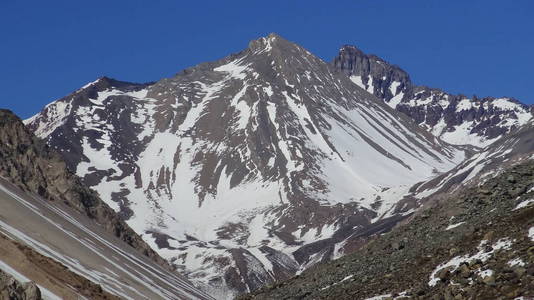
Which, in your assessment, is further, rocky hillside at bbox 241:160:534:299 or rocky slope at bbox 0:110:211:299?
rocky slope at bbox 0:110:211:299

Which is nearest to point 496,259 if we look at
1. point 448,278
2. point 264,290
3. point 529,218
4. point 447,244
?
point 448,278

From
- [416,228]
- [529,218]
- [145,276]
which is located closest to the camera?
[529,218]

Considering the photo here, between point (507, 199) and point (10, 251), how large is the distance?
80.1 ft

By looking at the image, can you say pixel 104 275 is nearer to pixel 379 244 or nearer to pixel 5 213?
pixel 5 213

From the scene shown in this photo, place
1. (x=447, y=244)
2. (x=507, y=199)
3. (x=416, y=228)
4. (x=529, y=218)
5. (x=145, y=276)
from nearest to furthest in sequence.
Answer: (x=529, y=218) < (x=447, y=244) < (x=507, y=199) < (x=416, y=228) < (x=145, y=276)

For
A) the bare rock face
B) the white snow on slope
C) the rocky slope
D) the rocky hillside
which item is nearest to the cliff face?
the rocky slope

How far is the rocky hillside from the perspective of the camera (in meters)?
33.0

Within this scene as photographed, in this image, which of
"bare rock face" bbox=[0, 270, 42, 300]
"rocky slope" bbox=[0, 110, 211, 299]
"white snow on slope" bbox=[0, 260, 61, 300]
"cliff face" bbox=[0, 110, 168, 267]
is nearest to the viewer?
"bare rock face" bbox=[0, 270, 42, 300]

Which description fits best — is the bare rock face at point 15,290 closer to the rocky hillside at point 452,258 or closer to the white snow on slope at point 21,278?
the white snow on slope at point 21,278

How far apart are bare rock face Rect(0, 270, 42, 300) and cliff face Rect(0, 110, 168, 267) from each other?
3139 inches

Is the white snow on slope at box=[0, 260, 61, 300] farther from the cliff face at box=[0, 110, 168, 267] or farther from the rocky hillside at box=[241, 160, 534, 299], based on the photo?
the cliff face at box=[0, 110, 168, 267]

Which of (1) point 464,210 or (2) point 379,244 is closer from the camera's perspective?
(1) point 464,210

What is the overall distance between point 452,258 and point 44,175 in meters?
103

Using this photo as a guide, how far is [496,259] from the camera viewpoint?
34.8m
